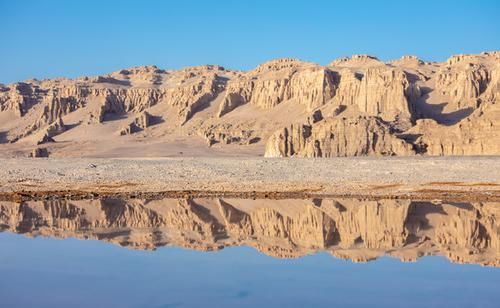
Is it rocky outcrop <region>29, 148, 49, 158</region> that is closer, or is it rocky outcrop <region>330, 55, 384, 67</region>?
rocky outcrop <region>29, 148, 49, 158</region>

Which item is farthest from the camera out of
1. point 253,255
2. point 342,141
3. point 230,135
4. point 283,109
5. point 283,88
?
point 283,88

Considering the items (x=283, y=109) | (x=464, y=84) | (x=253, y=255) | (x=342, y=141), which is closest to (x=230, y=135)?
(x=283, y=109)

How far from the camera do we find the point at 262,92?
103m

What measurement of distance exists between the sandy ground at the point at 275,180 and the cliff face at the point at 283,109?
13.2 m

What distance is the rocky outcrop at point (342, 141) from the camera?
5131 centimetres

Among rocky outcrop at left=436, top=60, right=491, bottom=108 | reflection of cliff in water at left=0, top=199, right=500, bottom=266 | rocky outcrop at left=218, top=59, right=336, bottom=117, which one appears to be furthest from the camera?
rocky outcrop at left=218, top=59, right=336, bottom=117

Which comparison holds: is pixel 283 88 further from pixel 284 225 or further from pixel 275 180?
pixel 284 225

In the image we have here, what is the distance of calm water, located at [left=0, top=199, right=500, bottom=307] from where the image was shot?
988 centimetres

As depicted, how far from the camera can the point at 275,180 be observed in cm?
3017

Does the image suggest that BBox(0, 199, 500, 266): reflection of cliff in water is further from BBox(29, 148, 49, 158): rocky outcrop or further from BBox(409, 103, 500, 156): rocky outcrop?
BBox(29, 148, 49, 158): rocky outcrop

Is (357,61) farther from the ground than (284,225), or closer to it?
farther from the ground

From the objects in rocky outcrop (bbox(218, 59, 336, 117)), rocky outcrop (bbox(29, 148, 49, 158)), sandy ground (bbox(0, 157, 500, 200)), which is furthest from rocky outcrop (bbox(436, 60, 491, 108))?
sandy ground (bbox(0, 157, 500, 200))

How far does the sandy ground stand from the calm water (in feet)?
12.7

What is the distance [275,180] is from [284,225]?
511 inches
